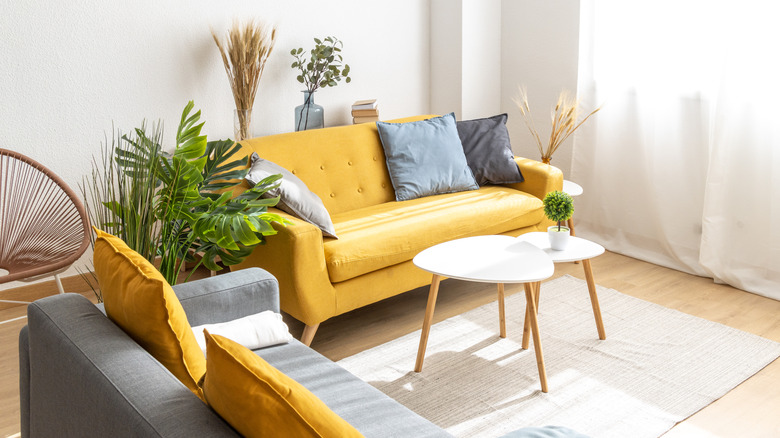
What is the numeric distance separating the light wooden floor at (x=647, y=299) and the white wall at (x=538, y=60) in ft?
3.55

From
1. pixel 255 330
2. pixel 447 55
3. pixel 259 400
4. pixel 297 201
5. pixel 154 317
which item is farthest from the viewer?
pixel 447 55

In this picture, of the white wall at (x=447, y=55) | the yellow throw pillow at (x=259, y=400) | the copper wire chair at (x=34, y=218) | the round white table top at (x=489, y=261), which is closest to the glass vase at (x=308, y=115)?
the white wall at (x=447, y=55)

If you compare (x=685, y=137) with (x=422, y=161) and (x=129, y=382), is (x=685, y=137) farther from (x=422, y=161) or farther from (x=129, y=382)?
(x=129, y=382)

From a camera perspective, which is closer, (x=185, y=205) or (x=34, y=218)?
(x=185, y=205)

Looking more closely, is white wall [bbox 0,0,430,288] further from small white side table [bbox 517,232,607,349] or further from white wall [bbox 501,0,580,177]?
small white side table [bbox 517,232,607,349]

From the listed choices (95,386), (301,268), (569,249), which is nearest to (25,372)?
(95,386)

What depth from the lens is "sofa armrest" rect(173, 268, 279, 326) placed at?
2055 mm

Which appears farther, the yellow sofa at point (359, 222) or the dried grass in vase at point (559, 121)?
the dried grass in vase at point (559, 121)

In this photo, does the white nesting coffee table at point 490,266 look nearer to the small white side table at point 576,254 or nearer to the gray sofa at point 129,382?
the small white side table at point 576,254

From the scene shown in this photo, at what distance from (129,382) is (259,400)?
1.16 ft

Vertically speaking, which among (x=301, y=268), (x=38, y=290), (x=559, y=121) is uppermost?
(x=559, y=121)

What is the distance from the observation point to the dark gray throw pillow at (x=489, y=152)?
3.77 meters

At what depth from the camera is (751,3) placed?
3.31 m

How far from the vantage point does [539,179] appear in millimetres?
3682
